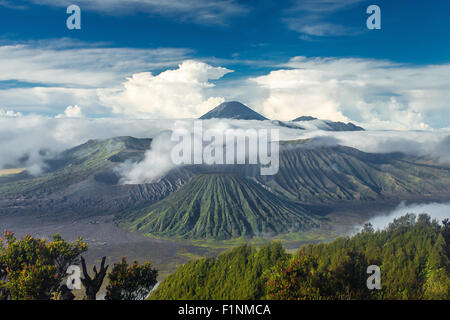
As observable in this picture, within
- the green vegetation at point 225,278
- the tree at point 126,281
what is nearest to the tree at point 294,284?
the green vegetation at point 225,278

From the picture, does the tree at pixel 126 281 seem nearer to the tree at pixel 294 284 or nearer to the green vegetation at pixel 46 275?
the green vegetation at pixel 46 275

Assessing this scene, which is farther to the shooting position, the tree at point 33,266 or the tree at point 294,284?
the tree at point 33,266

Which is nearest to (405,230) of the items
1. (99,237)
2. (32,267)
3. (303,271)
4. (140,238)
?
(303,271)

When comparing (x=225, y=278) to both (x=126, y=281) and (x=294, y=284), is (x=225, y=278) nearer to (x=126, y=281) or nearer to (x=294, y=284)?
(x=126, y=281)

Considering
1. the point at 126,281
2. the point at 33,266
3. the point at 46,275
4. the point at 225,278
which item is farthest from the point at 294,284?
the point at 33,266

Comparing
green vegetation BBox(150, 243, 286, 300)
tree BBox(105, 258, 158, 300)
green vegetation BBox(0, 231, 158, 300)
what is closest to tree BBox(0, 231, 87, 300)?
green vegetation BBox(0, 231, 158, 300)
